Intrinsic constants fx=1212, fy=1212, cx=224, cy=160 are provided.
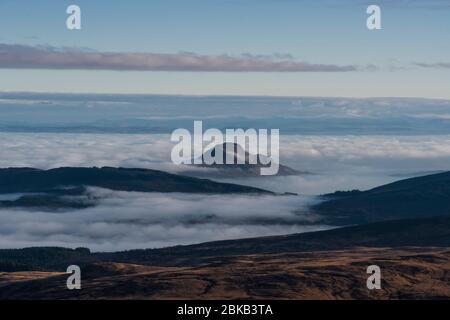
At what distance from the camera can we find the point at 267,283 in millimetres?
159625

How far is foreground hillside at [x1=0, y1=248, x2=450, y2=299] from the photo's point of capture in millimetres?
154125

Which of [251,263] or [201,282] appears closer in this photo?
[201,282]

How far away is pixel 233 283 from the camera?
159750 mm

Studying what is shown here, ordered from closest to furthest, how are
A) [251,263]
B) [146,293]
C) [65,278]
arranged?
[146,293] < [65,278] < [251,263]

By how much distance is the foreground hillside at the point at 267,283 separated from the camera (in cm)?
15412
